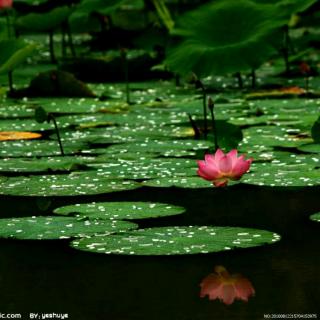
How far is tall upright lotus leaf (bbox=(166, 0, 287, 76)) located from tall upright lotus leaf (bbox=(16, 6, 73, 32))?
1437 mm

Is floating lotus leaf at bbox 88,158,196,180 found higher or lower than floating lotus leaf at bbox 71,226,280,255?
lower

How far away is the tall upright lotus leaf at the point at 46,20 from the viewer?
5773mm

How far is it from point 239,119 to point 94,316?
2229 mm

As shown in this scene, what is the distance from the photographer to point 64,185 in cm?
278

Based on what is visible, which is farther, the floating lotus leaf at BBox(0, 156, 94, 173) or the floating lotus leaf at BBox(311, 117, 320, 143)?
the floating lotus leaf at BBox(311, 117, 320, 143)

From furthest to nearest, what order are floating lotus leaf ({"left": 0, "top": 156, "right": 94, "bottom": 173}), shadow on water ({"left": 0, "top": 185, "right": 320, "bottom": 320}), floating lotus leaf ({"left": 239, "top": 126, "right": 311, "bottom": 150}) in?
floating lotus leaf ({"left": 239, "top": 126, "right": 311, "bottom": 150}) < floating lotus leaf ({"left": 0, "top": 156, "right": 94, "bottom": 173}) < shadow on water ({"left": 0, "top": 185, "right": 320, "bottom": 320})

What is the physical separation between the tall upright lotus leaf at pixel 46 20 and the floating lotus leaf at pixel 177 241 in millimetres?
3607

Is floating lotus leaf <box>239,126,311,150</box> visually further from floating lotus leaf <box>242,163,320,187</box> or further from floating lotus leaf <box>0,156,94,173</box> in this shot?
floating lotus leaf <box>0,156,94,173</box>

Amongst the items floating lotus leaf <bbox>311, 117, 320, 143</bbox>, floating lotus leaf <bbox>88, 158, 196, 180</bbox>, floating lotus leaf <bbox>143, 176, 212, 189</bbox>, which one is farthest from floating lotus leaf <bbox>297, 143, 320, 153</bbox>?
floating lotus leaf <bbox>143, 176, 212, 189</bbox>

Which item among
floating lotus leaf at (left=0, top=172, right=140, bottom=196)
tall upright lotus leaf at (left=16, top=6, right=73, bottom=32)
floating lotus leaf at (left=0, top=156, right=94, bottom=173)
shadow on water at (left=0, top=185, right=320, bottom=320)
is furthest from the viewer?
tall upright lotus leaf at (left=16, top=6, right=73, bottom=32)

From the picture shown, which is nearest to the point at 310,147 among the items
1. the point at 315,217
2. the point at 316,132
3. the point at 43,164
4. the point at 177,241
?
the point at 316,132

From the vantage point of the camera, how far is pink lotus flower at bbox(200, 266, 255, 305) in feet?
5.94

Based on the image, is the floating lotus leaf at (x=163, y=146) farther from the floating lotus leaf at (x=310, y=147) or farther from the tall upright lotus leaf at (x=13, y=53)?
the tall upright lotus leaf at (x=13, y=53)

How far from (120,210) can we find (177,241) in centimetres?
32
